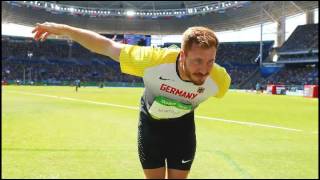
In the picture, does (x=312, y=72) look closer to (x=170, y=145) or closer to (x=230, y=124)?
(x=230, y=124)

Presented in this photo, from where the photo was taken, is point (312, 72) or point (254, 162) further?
point (312, 72)

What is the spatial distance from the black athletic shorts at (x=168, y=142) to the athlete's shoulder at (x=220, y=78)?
418 millimetres

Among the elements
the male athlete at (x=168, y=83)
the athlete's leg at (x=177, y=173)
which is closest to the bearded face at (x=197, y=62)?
the male athlete at (x=168, y=83)

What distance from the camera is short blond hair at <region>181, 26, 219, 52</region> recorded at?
3.94 m

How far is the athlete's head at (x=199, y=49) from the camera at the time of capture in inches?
156

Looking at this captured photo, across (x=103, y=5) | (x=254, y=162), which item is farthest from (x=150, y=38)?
(x=103, y=5)

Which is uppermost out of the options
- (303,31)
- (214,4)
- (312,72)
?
(214,4)

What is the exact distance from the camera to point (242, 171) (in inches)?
338

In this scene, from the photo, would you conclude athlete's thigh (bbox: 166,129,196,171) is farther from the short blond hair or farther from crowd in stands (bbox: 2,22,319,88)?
crowd in stands (bbox: 2,22,319,88)

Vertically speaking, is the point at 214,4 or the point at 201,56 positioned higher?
the point at 214,4

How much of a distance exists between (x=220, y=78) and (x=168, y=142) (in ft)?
2.82

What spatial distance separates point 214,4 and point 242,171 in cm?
7799

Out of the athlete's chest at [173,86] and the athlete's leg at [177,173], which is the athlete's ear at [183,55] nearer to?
the athlete's chest at [173,86]

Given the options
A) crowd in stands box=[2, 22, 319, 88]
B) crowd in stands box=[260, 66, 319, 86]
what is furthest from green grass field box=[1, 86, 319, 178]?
crowd in stands box=[2, 22, 319, 88]
